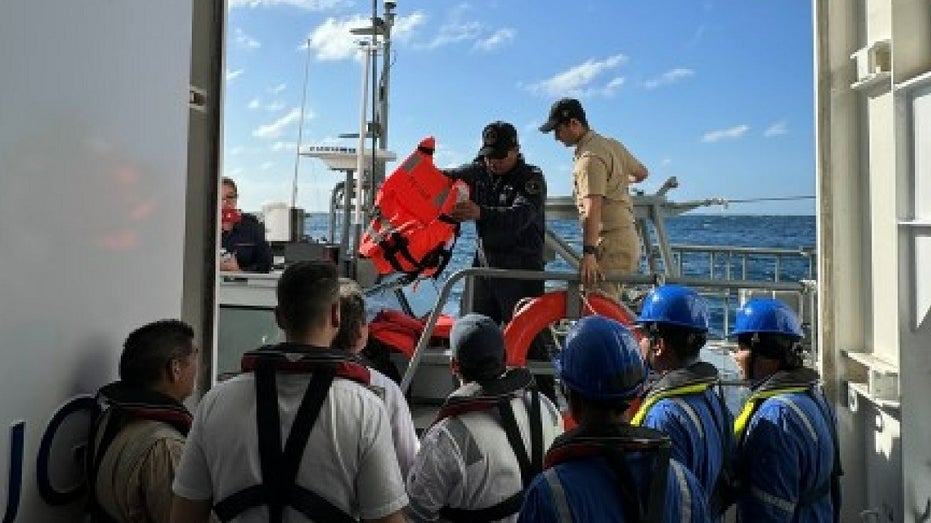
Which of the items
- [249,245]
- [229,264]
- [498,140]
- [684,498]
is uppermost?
[498,140]

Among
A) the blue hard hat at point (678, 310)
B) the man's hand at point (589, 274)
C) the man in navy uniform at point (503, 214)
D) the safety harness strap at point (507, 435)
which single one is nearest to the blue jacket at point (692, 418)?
the blue hard hat at point (678, 310)

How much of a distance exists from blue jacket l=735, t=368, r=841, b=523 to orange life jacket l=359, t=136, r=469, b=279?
230 cm

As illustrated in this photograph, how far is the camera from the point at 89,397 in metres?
1.89

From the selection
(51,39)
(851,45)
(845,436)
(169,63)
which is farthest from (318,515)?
(851,45)

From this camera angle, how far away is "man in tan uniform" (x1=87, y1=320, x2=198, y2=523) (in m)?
1.79

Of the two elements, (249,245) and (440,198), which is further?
(249,245)

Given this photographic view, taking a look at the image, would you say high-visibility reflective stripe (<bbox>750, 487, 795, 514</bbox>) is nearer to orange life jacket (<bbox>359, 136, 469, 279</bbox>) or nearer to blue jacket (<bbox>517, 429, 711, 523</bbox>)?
blue jacket (<bbox>517, 429, 711, 523</bbox>)

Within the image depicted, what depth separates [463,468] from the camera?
203 centimetres

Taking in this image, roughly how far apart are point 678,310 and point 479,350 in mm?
718

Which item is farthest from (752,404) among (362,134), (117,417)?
(362,134)

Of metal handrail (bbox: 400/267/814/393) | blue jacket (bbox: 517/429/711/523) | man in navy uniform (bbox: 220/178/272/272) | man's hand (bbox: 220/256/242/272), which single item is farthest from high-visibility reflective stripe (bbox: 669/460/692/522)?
man in navy uniform (bbox: 220/178/272/272)

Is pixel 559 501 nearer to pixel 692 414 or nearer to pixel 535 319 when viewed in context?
pixel 692 414

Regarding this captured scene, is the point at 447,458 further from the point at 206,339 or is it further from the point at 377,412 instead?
the point at 206,339

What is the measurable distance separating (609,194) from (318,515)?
A: 118 inches
